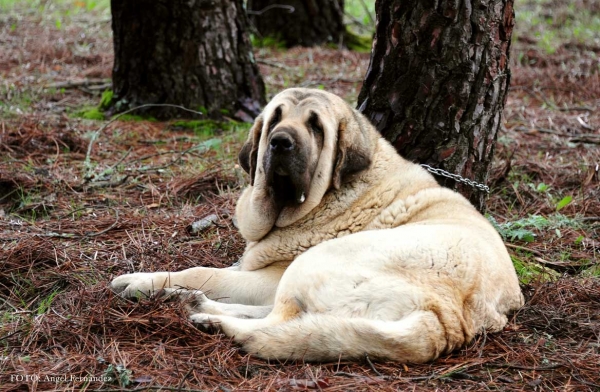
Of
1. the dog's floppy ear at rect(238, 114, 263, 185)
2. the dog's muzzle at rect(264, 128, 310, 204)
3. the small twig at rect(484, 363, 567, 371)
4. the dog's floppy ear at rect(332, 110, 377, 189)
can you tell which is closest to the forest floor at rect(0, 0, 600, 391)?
the small twig at rect(484, 363, 567, 371)

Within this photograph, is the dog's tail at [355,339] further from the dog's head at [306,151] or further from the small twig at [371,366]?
the dog's head at [306,151]

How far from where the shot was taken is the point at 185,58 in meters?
7.85

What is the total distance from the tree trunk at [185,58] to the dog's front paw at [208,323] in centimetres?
468

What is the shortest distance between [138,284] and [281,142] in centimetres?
120

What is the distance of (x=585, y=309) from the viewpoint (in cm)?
416

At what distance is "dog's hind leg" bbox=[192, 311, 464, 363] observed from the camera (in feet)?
10.8

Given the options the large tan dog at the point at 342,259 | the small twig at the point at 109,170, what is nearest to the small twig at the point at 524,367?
the large tan dog at the point at 342,259

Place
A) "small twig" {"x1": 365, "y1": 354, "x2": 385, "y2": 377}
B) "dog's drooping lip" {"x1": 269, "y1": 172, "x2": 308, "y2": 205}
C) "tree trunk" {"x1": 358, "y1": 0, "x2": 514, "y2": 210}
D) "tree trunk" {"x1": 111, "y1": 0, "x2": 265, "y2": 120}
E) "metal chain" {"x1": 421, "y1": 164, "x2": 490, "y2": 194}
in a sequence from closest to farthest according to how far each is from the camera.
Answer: "small twig" {"x1": 365, "y1": 354, "x2": 385, "y2": 377}, "dog's drooping lip" {"x1": 269, "y1": 172, "x2": 308, "y2": 205}, "tree trunk" {"x1": 358, "y1": 0, "x2": 514, "y2": 210}, "metal chain" {"x1": 421, "y1": 164, "x2": 490, "y2": 194}, "tree trunk" {"x1": 111, "y1": 0, "x2": 265, "y2": 120}

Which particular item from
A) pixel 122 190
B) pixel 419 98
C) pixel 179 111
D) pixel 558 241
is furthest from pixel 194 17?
pixel 558 241

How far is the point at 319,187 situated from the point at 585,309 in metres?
1.79

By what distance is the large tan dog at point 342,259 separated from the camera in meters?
3.37

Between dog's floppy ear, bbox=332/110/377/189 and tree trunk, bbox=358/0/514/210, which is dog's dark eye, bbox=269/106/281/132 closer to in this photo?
dog's floppy ear, bbox=332/110/377/189

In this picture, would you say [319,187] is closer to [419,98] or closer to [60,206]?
[419,98]

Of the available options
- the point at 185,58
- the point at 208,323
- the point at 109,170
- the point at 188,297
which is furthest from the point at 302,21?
the point at 208,323
